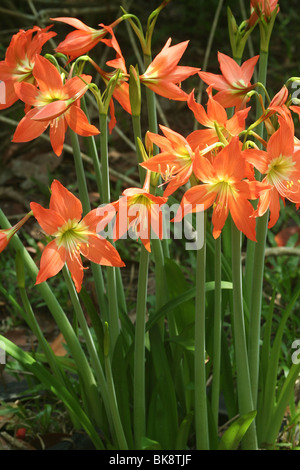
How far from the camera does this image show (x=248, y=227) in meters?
1.14

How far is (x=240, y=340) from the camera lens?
140 centimetres

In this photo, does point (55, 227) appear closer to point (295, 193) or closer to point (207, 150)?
point (207, 150)

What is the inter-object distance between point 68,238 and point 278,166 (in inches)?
17.0

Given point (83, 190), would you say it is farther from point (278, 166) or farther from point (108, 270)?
point (278, 166)

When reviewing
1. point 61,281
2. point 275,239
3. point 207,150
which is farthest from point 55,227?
point 275,239

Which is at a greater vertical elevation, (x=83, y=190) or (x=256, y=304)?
(x=83, y=190)

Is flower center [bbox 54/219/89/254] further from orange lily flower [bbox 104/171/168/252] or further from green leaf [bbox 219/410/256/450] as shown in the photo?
green leaf [bbox 219/410/256/450]

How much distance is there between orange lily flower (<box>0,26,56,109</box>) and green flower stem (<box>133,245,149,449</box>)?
0.44 meters

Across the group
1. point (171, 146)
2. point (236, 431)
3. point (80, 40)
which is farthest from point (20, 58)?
point (236, 431)

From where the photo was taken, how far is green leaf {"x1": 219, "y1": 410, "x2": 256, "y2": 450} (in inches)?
54.9

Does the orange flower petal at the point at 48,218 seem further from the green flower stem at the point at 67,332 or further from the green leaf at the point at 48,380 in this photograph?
the green leaf at the point at 48,380

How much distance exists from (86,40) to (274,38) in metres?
2.97

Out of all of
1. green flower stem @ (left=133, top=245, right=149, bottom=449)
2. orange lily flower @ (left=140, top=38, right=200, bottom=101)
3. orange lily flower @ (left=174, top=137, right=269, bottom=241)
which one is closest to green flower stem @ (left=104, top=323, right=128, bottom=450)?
green flower stem @ (left=133, top=245, right=149, bottom=449)

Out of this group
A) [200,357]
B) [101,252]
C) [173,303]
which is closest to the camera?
[101,252]
